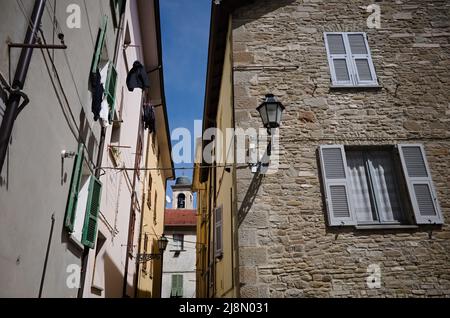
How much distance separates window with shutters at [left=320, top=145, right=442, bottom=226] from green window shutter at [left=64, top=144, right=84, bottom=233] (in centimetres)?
410

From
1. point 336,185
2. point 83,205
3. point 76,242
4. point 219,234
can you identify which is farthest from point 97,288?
point 336,185

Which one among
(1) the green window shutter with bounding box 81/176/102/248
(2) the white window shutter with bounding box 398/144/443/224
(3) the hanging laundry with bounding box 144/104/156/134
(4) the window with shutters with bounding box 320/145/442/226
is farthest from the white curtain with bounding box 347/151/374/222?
(3) the hanging laundry with bounding box 144/104/156/134

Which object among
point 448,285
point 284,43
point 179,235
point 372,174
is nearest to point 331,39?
point 284,43

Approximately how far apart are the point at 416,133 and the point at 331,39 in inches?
104

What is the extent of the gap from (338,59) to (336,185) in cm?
282

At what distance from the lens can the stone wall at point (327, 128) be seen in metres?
5.24

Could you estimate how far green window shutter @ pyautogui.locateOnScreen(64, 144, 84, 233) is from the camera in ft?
16.0

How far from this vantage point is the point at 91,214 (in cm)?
572

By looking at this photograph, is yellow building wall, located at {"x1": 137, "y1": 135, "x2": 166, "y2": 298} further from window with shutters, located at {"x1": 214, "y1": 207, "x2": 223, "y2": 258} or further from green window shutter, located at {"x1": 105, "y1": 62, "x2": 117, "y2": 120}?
green window shutter, located at {"x1": 105, "y1": 62, "x2": 117, "y2": 120}

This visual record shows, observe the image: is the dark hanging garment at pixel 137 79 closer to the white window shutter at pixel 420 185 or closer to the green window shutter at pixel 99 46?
the green window shutter at pixel 99 46

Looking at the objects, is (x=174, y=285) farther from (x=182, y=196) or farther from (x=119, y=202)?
(x=119, y=202)

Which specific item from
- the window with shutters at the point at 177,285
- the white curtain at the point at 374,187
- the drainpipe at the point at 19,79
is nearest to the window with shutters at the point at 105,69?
the drainpipe at the point at 19,79

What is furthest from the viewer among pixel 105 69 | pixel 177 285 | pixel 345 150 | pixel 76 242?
pixel 177 285

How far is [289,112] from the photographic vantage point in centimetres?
640
